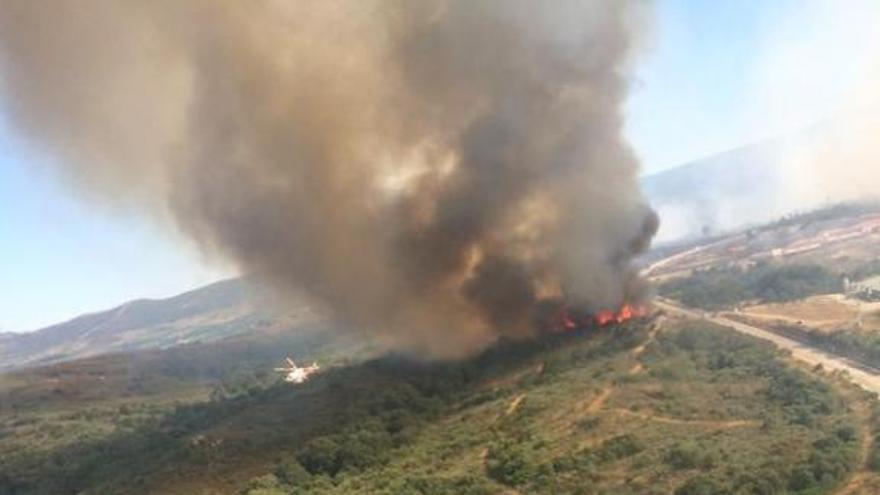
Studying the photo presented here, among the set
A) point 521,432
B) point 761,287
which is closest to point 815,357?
point 521,432

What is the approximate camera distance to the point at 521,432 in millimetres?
52406

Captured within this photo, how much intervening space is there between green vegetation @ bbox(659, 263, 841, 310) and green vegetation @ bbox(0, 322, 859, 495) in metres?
28.0

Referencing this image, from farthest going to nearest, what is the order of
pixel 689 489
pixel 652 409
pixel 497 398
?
pixel 497 398 → pixel 652 409 → pixel 689 489

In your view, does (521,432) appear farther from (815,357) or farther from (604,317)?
(604,317)

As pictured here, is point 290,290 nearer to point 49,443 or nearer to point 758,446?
point 49,443

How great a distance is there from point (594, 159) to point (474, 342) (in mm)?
18663

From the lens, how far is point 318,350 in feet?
491

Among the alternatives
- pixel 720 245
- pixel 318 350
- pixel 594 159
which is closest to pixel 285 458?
pixel 594 159

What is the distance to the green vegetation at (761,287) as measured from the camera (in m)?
96.8

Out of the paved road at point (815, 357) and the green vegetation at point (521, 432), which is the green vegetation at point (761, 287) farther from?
the green vegetation at point (521, 432)

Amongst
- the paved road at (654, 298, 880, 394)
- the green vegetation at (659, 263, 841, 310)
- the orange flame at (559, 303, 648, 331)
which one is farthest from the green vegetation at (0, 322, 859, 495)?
the green vegetation at (659, 263, 841, 310)

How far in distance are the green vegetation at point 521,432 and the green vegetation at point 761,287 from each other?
28.0 m

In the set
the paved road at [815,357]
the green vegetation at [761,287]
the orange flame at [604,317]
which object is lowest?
the paved road at [815,357]

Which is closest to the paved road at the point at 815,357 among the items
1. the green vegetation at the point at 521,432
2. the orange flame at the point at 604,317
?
the green vegetation at the point at 521,432
